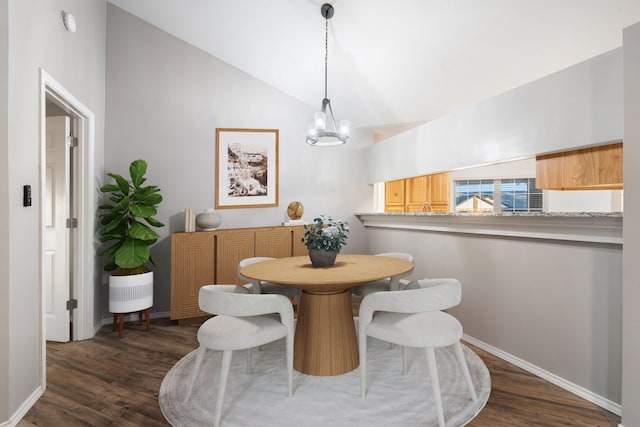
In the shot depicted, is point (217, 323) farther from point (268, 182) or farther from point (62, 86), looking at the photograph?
point (268, 182)

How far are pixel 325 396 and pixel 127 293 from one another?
2.18 meters

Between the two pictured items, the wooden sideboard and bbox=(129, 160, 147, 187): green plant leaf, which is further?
the wooden sideboard

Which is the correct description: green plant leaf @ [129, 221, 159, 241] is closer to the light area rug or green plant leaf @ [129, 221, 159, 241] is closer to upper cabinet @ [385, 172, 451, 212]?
the light area rug

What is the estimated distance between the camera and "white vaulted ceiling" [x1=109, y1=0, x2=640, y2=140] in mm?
2299

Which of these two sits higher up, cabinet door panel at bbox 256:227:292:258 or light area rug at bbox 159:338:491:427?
cabinet door panel at bbox 256:227:292:258

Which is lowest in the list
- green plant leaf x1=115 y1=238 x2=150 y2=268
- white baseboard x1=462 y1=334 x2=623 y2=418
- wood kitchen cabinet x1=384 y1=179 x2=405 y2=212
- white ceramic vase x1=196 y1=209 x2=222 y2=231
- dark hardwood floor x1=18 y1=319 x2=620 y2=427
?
dark hardwood floor x1=18 y1=319 x2=620 y2=427

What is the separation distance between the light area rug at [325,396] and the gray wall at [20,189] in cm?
79

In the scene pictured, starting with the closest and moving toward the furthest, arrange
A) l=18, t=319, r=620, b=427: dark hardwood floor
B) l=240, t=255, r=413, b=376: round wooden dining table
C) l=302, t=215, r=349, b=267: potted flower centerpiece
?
1. l=18, t=319, r=620, b=427: dark hardwood floor
2. l=240, t=255, r=413, b=376: round wooden dining table
3. l=302, t=215, r=349, b=267: potted flower centerpiece

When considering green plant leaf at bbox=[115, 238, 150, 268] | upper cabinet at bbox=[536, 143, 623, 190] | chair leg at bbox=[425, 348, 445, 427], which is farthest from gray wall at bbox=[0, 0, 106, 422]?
upper cabinet at bbox=[536, 143, 623, 190]

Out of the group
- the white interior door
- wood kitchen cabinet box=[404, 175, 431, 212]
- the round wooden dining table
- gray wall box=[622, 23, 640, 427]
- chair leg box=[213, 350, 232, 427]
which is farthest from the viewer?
wood kitchen cabinet box=[404, 175, 431, 212]

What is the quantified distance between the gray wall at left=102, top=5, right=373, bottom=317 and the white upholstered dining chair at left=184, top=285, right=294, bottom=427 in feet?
7.30

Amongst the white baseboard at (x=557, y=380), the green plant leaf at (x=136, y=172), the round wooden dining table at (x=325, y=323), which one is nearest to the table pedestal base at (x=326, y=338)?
the round wooden dining table at (x=325, y=323)

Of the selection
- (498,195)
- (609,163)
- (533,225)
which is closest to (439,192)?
(498,195)

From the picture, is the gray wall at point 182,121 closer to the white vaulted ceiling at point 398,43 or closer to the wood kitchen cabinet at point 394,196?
the white vaulted ceiling at point 398,43
